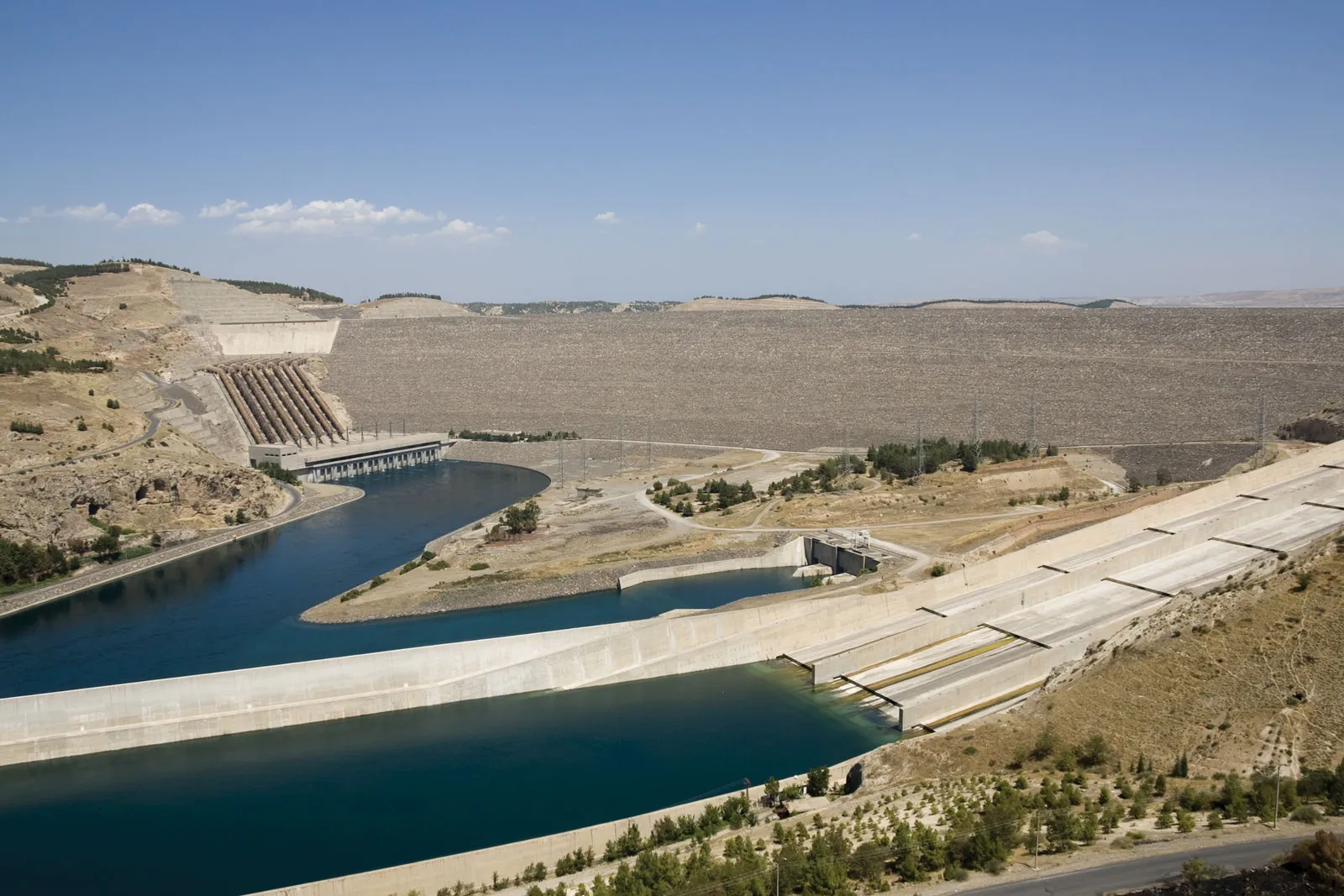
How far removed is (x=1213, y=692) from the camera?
2039 cm

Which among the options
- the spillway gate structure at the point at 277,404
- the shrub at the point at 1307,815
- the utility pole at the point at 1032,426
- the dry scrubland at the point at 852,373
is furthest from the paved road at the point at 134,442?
the shrub at the point at 1307,815

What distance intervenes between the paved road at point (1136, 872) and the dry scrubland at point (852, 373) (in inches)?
1658

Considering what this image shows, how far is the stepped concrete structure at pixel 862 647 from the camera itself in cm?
2423

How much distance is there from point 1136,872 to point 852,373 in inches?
2097

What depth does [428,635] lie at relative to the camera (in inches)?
1220

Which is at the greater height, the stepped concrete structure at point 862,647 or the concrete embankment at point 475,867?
the stepped concrete structure at point 862,647

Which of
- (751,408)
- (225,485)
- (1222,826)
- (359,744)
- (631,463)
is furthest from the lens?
(751,408)

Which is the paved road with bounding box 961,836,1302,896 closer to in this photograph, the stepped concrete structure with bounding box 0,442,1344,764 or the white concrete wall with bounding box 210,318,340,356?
the stepped concrete structure with bounding box 0,442,1344,764

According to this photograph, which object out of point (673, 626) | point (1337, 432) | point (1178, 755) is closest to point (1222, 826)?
point (1178, 755)

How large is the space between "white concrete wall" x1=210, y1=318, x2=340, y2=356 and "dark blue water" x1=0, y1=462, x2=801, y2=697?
3642 centimetres

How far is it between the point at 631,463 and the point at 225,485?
70.4 ft

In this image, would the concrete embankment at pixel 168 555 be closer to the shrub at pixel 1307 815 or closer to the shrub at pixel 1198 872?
the shrub at pixel 1198 872

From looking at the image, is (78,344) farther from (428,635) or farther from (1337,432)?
(1337,432)

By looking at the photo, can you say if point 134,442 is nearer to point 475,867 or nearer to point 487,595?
point 487,595
